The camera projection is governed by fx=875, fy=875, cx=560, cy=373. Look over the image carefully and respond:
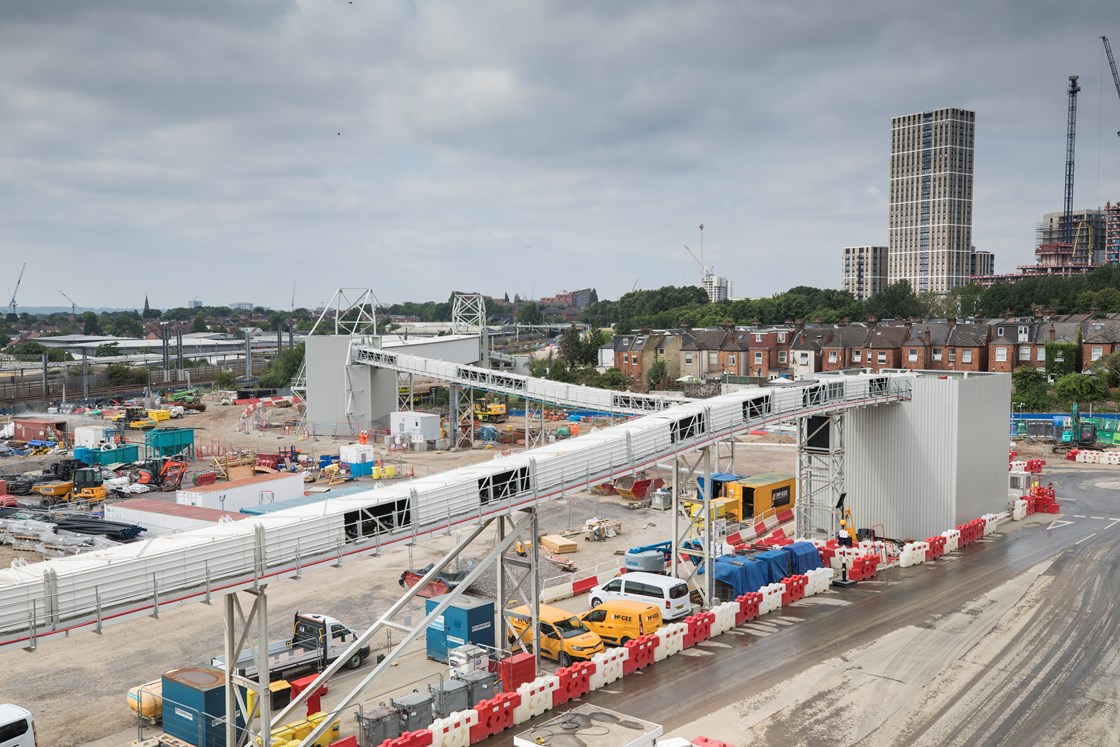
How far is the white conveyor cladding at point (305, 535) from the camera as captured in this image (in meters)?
14.8

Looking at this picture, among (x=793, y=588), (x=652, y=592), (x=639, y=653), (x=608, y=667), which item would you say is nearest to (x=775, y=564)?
(x=793, y=588)

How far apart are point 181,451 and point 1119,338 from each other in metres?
82.6

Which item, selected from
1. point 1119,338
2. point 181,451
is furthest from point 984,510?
point 1119,338

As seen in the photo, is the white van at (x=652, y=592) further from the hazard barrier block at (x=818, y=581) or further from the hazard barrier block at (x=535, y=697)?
the hazard barrier block at (x=535, y=697)

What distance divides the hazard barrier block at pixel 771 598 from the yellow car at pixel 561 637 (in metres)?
6.17

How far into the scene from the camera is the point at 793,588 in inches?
1138

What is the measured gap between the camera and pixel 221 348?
192375 mm

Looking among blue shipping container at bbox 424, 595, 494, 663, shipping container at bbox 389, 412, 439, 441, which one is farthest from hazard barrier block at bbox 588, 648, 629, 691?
shipping container at bbox 389, 412, 439, 441

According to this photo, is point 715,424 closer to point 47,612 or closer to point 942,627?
point 942,627

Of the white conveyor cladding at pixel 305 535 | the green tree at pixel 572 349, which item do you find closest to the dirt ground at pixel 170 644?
the white conveyor cladding at pixel 305 535

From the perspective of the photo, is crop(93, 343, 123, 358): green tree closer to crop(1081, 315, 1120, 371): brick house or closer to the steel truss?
crop(1081, 315, 1120, 371): brick house

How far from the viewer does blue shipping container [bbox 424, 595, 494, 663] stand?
22984 millimetres

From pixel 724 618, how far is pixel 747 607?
1.36 m

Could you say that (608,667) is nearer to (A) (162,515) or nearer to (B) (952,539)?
(B) (952,539)
